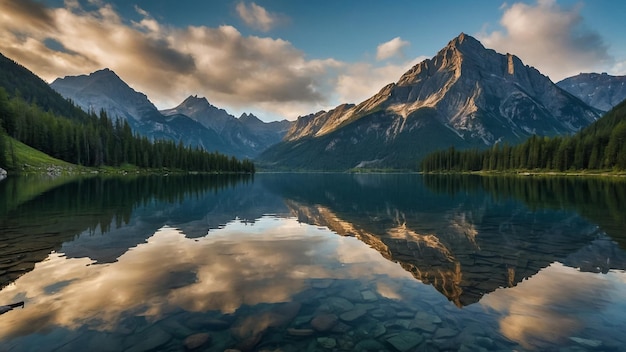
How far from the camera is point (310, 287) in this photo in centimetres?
1733

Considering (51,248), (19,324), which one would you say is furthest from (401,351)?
(51,248)

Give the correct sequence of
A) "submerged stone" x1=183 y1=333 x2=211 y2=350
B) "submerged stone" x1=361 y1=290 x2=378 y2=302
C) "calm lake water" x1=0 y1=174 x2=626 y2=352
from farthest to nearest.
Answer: "submerged stone" x1=361 y1=290 x2=378 y2=302 → "calm lake water" x1=0 y1=174 x2=626 y2=352 → "submerged stone" x1=183 y1=333 x2=211 y2=350

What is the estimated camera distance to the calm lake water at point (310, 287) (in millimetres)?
11766

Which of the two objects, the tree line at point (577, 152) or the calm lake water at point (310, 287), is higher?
the tree line at point (577, 152)

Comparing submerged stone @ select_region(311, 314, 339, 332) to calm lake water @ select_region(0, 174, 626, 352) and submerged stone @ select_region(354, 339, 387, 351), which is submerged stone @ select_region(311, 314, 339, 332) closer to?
calm lake water @ select_region(0, 174, 626, 352)

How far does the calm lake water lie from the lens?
11.8 meters

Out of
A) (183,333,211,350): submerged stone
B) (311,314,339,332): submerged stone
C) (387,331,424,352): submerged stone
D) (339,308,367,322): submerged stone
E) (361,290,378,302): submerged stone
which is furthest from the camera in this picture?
(361,290,378,302): submerged stone

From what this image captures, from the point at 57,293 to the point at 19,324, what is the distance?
342cm

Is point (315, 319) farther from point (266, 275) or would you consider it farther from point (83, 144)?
point (83, 144)

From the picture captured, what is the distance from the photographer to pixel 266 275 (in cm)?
1923

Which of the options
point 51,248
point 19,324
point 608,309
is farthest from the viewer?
point 51,248

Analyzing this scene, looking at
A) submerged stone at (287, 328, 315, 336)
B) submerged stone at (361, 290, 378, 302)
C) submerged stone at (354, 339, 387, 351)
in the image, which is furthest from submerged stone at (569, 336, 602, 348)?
submerged stone at (287, 328, 315, 336)

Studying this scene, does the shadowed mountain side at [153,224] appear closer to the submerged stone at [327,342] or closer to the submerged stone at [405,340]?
the submerged stone at [327,342]

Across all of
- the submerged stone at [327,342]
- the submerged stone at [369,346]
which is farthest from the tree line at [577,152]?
the submerged stone at [327,342]
